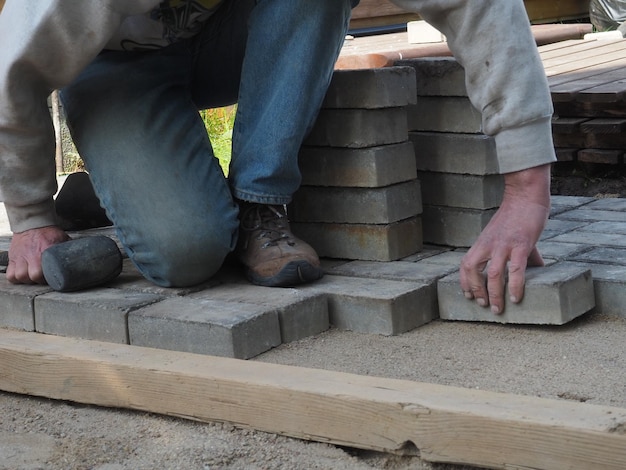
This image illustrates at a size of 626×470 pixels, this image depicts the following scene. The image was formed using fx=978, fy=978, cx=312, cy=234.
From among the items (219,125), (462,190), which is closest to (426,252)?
(462,190)

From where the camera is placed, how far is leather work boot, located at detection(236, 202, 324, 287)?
2.50m

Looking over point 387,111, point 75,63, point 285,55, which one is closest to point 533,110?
point 387,111

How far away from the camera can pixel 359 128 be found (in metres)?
2.66

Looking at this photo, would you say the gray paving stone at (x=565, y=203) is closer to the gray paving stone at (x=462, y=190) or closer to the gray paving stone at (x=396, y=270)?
the gray paving stone at (x=462, y=190)

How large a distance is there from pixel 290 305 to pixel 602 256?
91cm

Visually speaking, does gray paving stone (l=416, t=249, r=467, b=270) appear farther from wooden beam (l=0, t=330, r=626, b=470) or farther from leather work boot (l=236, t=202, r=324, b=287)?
wooden beam (l=0, t=330, r=626, b=470)

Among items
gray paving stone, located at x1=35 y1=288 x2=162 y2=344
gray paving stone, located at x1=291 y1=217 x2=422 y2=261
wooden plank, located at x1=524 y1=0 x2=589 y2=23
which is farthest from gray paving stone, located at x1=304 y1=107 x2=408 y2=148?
wooden plank, located at x1=524 y1=0 x2=589 y2=23

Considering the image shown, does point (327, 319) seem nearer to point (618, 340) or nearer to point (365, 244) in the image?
point (365, 244)

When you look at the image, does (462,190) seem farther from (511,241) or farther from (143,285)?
(143,285)

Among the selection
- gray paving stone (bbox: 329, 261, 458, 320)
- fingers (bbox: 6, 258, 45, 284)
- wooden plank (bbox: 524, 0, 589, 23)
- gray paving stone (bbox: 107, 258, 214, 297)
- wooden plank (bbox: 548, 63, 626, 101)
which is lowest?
gray paving stone (bbox: 329, 261, 458, 320)

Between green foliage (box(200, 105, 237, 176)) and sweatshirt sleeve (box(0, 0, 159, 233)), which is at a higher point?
sweatshirt sleeve (box(0, 0, 159, 233))

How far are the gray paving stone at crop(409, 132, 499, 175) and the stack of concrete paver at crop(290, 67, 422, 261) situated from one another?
0.30ft

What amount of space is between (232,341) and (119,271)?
58 cm

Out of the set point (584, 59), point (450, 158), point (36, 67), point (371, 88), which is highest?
point (36, 67)
